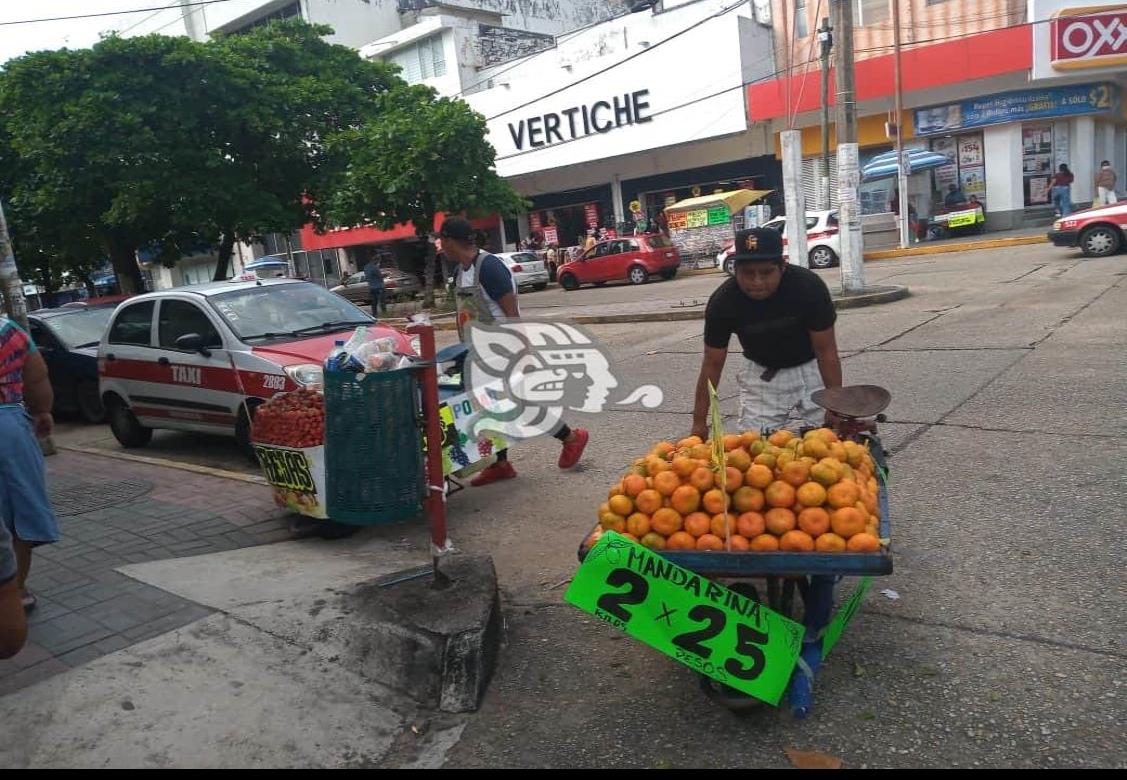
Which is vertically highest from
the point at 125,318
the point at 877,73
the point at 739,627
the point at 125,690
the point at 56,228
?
the point at 877,73

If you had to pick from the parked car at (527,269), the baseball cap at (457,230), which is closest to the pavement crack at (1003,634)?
the baseball cap at (457,230)

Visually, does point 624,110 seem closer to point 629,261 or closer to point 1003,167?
point 629,261

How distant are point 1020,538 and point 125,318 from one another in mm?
8122

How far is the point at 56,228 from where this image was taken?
2094cm

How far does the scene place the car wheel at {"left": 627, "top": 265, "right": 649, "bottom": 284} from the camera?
25188mm

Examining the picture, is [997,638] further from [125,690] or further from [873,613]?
[125,690]

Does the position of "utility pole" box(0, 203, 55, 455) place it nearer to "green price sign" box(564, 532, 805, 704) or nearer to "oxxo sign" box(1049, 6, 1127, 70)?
"green price sign" box(564, 532, 805, 704)

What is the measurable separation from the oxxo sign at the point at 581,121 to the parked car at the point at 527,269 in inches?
235

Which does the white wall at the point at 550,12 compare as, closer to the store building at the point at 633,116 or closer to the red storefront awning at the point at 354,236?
the store building at the point at 633,116

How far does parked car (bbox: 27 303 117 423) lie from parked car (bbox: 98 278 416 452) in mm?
2178

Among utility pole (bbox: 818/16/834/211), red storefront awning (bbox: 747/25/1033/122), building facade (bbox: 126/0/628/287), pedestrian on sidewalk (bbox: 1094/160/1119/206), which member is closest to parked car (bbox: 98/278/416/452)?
utility pole (bbox: 818/16/834/211)

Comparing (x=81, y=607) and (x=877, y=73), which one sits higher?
(x=877, y=73)

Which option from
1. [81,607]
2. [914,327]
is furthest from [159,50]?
[81,607]

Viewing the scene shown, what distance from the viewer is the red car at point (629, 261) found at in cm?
2503
